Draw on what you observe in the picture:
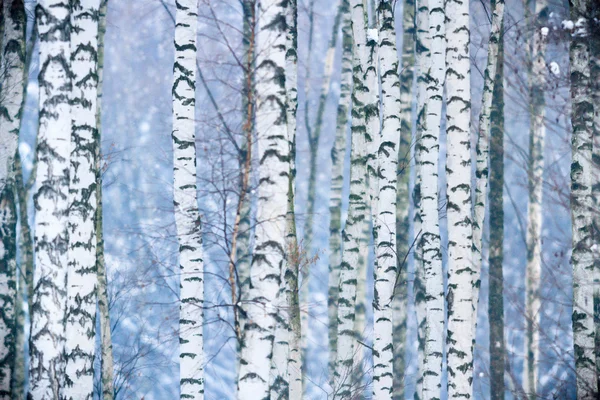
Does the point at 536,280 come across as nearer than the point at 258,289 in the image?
No

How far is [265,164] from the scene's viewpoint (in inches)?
222

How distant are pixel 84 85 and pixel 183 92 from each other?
107cm

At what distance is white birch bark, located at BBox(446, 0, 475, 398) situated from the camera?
698cm

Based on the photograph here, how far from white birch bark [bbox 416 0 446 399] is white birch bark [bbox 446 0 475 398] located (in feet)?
3.01

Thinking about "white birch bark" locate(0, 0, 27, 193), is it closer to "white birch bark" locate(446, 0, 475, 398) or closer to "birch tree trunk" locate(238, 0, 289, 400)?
"birch tree trunk" locate(238, 0, 289, 400)

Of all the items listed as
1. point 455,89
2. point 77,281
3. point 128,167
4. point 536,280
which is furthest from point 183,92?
point 128,167

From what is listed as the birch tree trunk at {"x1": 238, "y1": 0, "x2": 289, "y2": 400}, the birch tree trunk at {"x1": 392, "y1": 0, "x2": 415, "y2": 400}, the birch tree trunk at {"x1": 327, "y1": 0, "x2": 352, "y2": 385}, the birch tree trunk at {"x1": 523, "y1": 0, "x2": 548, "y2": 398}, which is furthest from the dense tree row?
the birch tree trunk at {"x1": 523, "y1": 0, "x2": 548, "y2": 398}

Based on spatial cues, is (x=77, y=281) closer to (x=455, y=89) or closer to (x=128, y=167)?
(x=455, y=89)

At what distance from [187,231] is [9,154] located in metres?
2.86

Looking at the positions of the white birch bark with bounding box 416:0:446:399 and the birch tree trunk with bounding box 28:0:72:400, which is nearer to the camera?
the birch tree trunk with bounding box 28:0:72:400

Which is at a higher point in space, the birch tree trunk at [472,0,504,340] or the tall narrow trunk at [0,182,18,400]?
the birch tree trunk at [472,0,504,340]

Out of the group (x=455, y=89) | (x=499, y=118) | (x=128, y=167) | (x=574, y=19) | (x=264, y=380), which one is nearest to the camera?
(x=264, y=380)

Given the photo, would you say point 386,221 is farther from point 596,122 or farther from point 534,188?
point 534,188

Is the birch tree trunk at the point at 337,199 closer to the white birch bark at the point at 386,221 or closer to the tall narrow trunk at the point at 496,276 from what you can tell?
the tall narrow trunk at the point at 496,276
